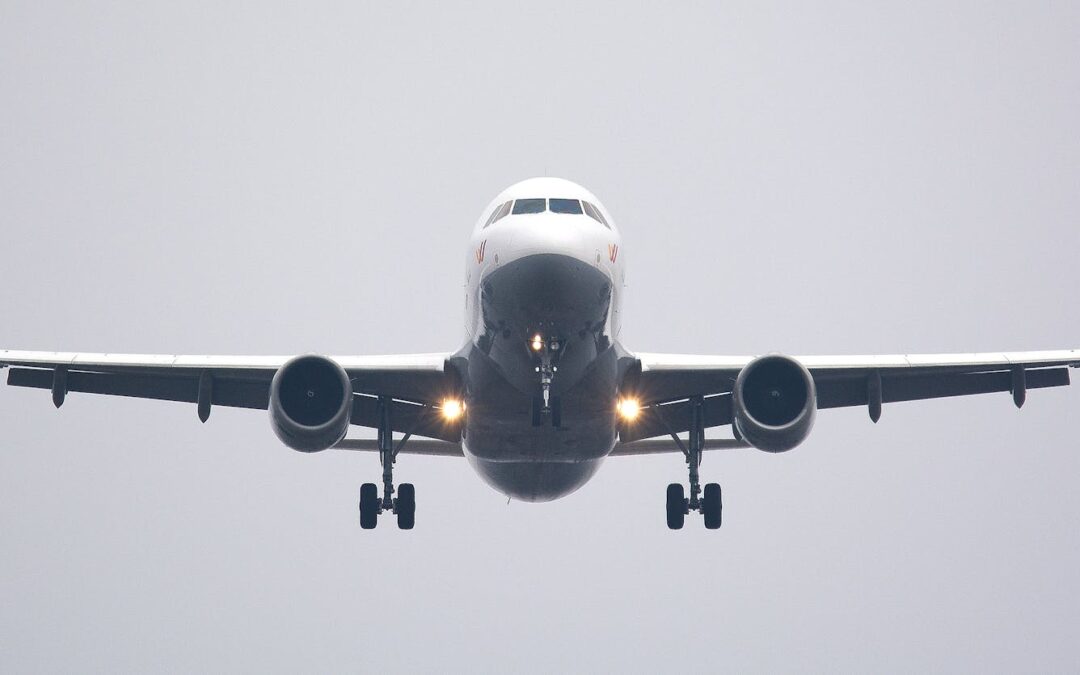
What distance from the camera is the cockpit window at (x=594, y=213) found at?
24545 millimetres

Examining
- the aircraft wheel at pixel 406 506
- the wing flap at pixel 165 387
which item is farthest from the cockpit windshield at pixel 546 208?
the aircraft wheel at pixel 406 506

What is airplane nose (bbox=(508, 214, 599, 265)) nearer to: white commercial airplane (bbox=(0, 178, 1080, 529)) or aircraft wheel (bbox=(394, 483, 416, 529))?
white commercial airplane (bbox=(0, 178, 1080, 529))

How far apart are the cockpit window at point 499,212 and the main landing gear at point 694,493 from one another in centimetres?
658

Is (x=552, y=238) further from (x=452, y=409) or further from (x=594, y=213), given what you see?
(x=452, y=409)

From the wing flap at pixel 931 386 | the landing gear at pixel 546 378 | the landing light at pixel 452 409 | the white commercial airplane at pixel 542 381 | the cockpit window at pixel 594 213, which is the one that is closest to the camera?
the white commercial airplane at pixel 542 381

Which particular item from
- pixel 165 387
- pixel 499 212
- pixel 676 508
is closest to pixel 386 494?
pixel 165 387

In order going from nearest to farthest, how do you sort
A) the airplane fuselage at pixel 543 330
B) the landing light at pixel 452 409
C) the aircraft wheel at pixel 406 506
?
the airplane fuselage at pixel 543 330, the landing light at pixel 452 409, the aircraft wheel at pixel 406 506

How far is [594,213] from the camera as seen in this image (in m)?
24.7

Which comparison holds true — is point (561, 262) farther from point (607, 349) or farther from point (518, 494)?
point (518, 494)

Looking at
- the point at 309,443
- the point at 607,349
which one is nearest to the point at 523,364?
the point at 607,349

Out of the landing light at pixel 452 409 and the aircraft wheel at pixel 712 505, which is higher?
the landing light at pixel 452 409

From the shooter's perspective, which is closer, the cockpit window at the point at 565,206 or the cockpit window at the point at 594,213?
the cockpit window at the point at 565,206

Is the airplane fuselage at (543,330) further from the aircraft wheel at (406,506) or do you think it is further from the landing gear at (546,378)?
the aircraft wheel at (406,506)

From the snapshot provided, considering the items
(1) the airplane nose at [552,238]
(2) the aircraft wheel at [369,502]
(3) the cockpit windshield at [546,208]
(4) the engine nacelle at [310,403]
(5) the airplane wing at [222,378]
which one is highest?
(3) the cockpit windshield at [546,208]
